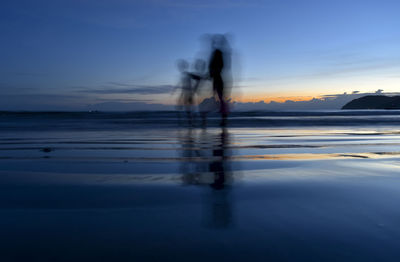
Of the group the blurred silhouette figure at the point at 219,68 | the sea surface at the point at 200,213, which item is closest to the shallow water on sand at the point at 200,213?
the sea surface at the point at 200,213

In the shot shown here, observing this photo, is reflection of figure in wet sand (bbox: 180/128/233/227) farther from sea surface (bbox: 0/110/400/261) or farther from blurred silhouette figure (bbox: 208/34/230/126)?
blurred silhouette figure (bbox: 208/34/230/126)

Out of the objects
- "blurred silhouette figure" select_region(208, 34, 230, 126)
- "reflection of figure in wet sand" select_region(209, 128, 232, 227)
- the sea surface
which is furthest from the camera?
"blurred silhouette figure" select_region(208, 34, 230, 126)

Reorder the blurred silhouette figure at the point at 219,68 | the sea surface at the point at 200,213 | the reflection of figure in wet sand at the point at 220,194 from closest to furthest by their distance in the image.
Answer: the sea surface at the point at 200,213 < the reflection of figure in wet sand at the point at 220,194 < the blurred silhouette figure at the point at 219,68

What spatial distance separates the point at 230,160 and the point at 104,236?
214 centimetres

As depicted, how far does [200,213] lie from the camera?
1.45 metres

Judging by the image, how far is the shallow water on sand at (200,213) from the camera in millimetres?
1060

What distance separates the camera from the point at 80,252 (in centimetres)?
104

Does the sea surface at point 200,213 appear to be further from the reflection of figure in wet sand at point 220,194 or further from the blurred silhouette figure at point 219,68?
the blurred silhouette figure at point 219,68

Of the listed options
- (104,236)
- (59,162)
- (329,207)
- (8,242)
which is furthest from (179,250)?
(59,162)

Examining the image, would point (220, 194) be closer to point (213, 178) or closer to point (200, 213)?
point (200, 213)

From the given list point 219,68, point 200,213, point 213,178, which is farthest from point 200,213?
point 219,68

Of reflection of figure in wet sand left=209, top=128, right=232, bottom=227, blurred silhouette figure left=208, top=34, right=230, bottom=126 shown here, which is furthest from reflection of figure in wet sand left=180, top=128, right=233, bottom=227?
blurred silhouette figure left=208, top=34, right=230, bottom=126

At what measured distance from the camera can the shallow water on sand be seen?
1060 millimetres

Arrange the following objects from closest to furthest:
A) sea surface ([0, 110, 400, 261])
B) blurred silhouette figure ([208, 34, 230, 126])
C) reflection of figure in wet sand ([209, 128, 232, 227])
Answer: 1. sea surface ([0, 110, 400, 261])
2. reflection of figure in wet sand ([209, 128, 232, 227])
3. blurred silhouette figure ([208, 34, 230, 126])
